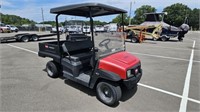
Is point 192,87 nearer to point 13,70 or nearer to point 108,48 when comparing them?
point 108,48

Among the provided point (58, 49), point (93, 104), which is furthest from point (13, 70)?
point (93, 104)

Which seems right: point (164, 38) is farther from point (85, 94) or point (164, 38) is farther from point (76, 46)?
point (85, 94)

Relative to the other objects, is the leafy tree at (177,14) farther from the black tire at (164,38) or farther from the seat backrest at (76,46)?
the seat backrest at (76,46)

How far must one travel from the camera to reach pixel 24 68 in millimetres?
5855

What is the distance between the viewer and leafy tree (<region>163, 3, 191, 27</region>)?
64.9 m

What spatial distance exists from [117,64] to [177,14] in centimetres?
7334

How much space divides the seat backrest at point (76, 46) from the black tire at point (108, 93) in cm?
158

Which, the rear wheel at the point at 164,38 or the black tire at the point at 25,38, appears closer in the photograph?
the black tire at the point at 25,38

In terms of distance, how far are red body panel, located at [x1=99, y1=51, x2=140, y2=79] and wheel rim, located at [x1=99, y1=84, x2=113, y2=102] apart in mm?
427

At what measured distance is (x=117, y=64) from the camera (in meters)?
3.25

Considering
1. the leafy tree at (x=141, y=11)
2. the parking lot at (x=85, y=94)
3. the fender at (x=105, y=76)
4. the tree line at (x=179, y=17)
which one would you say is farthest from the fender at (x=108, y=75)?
the leafy tree at (x=141, y=11)

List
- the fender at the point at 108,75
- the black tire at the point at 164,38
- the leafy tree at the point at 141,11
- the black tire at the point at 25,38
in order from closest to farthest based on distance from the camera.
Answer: the fender at the point at 108,75 < the black tire at the point at 25,38 < the black tire at the point at 164,38 < the leafy tree at the point at 141,11

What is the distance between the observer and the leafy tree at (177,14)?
64.9m

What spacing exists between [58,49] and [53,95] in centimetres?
Result: 140
